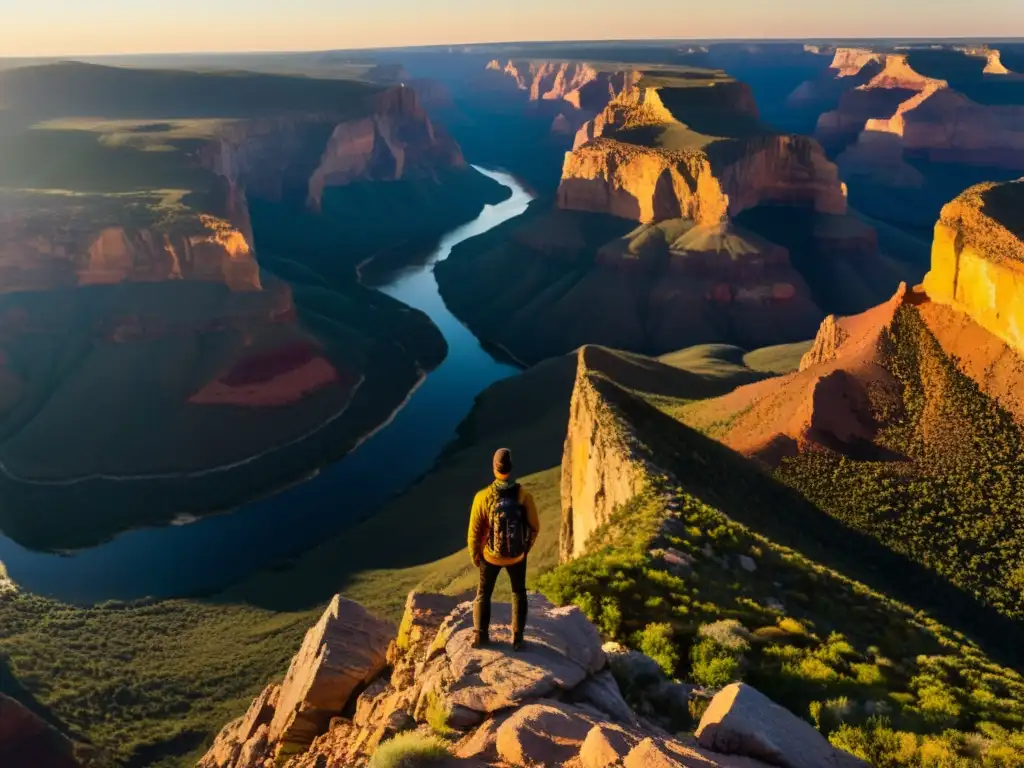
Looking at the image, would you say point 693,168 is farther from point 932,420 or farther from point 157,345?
point 932,420

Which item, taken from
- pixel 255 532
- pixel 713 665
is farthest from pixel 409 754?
pixel 255 532

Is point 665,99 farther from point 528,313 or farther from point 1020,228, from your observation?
point 1020,228

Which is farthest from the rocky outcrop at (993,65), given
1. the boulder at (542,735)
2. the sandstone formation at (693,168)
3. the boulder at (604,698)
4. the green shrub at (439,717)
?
the green shrub at (439,717)

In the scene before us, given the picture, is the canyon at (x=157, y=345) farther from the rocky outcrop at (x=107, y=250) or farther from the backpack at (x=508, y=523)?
the backpack at (x=508, y=523)

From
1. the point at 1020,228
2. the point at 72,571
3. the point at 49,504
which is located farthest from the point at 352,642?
the point at 49,504

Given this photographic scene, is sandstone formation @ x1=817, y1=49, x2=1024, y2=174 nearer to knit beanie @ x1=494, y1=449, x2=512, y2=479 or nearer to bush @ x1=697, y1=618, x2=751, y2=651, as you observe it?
bush @ x1=697, y1=618, x2=751, y2=651

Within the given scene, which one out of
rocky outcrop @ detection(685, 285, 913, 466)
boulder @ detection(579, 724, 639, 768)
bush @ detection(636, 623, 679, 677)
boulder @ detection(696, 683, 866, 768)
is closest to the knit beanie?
boulder @ detection(579, 724, 639, 768)
